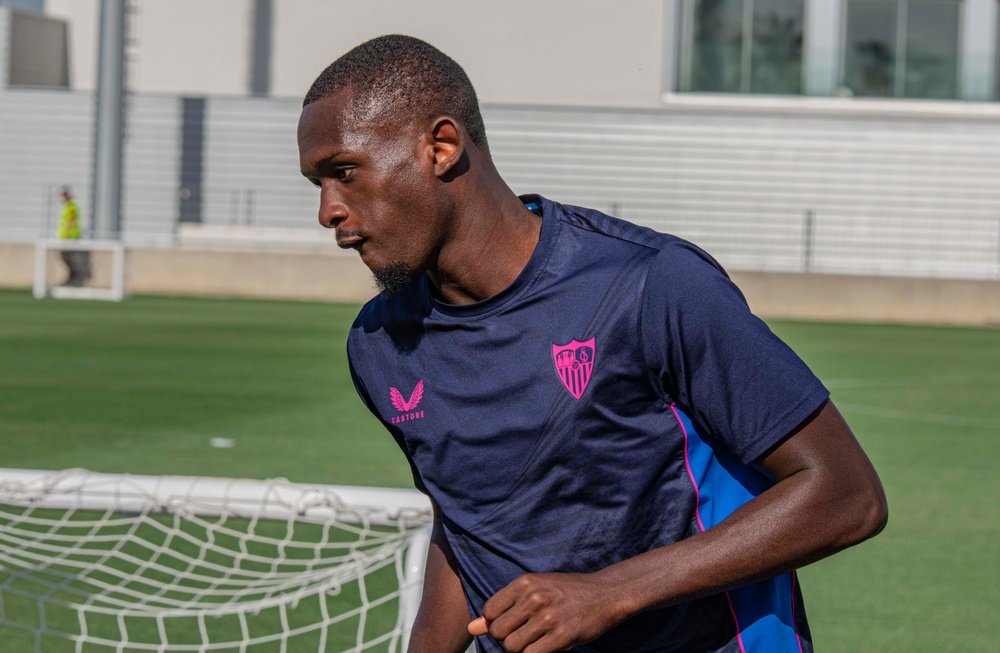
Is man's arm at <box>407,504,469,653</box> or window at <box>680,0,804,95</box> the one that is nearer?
man's arm at <box>407,504,469,653</box>

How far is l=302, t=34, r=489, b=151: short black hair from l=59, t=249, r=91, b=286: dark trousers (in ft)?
83.4

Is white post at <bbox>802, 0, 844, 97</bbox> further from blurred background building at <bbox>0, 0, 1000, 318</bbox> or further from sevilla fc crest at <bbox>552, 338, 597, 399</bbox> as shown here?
sevilla fc crest at <bbox>552, 338, 597, 399</bbox>

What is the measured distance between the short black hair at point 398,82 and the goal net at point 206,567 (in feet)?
5.25

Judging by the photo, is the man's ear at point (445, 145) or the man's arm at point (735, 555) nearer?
the man's arm at point (735, 555)

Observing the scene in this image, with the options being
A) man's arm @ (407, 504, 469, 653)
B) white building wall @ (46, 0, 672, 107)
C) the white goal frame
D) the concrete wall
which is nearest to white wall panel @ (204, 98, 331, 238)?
white building wall @ (46, 0, 672, 107)

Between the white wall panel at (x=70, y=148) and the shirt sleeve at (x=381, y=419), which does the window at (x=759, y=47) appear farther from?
the shirt sleeve at (x=381, y=419)

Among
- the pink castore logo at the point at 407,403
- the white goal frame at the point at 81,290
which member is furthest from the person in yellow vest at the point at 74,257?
the pink castore logo at the point at 407,403

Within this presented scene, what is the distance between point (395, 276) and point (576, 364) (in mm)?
318

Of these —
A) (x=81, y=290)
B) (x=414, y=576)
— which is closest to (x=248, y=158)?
(x=81, y=290)

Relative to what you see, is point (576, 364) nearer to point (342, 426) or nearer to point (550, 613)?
point (550, 613)

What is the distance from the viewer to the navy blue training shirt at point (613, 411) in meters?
2.06

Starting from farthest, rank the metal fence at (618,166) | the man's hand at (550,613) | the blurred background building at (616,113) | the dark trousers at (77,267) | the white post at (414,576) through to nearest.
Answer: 1. the blurred background building at (616,113)
2. the metal fence at (618,166)
3. the dark trousers at (77,267)
4. the white post at (414,576)
5. the man's hand at (550,613)

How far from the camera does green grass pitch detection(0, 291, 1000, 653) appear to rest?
5934 mm

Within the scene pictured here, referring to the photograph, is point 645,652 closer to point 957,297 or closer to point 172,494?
point 172,494
